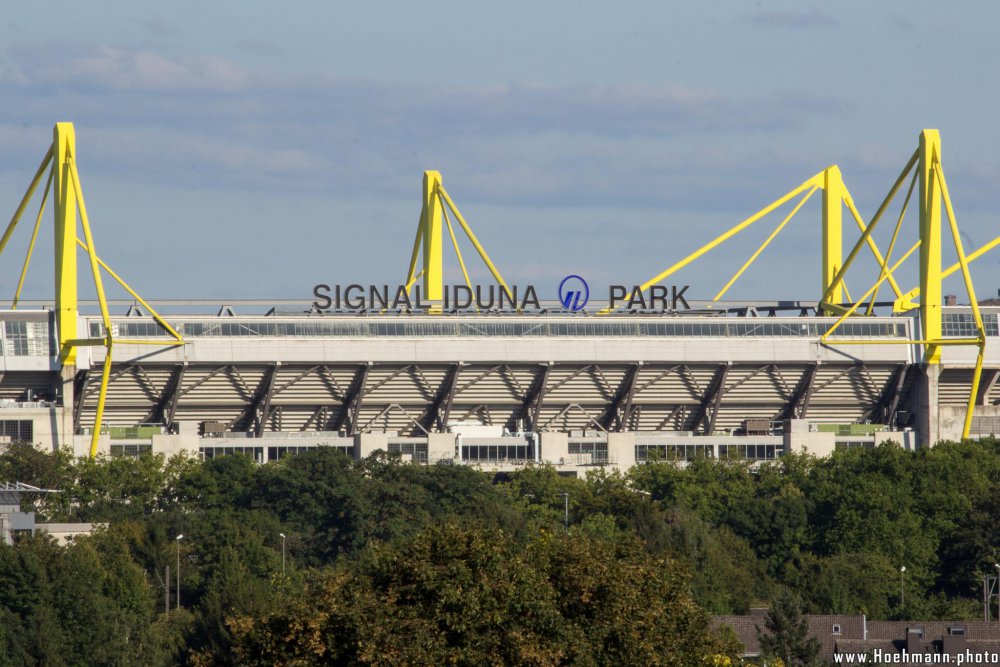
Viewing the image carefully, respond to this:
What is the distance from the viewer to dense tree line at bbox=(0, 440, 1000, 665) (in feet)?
218

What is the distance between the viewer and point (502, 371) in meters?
189

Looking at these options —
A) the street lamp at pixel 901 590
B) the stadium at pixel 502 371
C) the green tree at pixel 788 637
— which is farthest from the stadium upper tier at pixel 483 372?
the green tree at pixel 788 637

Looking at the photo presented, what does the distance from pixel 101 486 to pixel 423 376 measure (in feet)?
103

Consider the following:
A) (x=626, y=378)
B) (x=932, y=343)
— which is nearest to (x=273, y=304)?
(x=626, y=378)

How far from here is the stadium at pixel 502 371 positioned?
17900cm

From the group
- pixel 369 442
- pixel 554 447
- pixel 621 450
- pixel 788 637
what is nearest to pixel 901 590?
pixel 788 637

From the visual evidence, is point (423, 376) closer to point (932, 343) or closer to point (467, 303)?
point (467, 303)

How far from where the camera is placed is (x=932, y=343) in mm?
188625

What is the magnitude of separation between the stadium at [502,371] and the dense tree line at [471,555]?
916cm

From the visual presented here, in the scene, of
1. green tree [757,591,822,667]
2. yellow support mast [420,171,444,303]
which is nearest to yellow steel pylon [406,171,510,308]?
yellow support mast [420,171,444,303]

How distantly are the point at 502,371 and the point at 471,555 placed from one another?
121 metres

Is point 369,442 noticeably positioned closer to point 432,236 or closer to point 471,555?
point 432,236

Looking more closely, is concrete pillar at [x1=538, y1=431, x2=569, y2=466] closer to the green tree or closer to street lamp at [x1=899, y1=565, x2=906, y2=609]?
street lamp at [x1=899, y1=565, x2=906, y2=609]

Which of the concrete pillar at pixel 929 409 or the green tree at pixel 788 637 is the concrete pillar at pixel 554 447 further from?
the green tree at pixel 788 637
